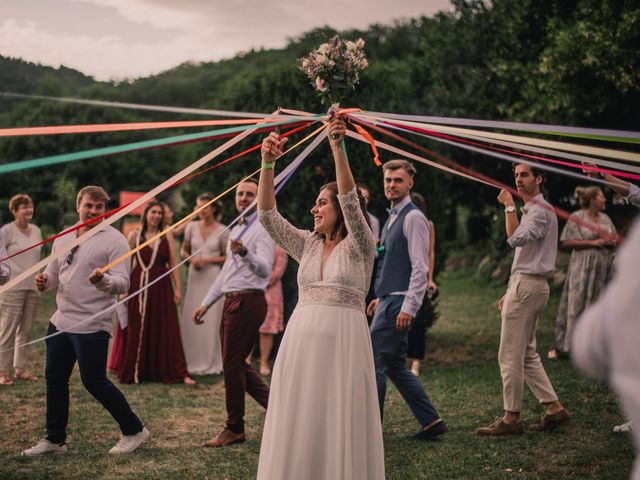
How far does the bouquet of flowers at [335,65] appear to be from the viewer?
4281 mm

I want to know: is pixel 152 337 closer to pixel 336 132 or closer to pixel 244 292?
pixel 244 292

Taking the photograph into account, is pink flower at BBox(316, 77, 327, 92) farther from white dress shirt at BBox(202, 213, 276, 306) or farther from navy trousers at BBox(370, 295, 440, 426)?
navy trousers at BBox(370, 295, 440, 426)

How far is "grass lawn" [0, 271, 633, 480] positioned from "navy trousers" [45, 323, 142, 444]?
0.28m

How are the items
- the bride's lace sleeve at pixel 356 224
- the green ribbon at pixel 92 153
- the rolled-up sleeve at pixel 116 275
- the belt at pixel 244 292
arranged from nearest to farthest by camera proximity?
the green ribbon at pixel 92 153 < the bride's lace sleeve at pixel 356 224 < the rolled-up sleeve at pixel 116 275 < the belt at pixel 244 292

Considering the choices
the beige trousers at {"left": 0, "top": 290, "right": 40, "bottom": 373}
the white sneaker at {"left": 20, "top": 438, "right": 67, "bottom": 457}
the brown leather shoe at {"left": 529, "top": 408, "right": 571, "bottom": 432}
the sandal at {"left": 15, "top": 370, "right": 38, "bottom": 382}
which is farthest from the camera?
the sandal at {"left": 15, "top": 370, "right": 38, "bottom": 382}

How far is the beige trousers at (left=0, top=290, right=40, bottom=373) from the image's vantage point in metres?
8.41

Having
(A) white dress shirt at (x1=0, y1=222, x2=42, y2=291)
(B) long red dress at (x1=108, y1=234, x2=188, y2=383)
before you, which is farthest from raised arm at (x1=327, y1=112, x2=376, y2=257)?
(A) white dress shirt at (x1=0, y1=222, x2=42, y2=291)

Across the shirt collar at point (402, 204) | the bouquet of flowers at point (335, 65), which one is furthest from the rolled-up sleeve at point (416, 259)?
the bouquet of flowers at point (335, 65)

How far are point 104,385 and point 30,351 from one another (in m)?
5.53

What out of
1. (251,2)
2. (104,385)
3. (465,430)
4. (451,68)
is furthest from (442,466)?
(451,68)

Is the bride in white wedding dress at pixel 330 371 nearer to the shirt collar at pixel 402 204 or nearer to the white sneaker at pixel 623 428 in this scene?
the shirt collar at pixel 402 204

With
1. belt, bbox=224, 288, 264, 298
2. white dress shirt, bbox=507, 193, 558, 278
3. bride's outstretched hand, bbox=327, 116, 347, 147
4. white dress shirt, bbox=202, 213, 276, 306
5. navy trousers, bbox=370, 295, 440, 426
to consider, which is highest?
bride's outstretched hand, bbox=327, 116, 347, 147

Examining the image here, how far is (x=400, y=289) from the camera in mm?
5781

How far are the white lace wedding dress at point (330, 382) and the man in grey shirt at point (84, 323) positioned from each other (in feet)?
6.71
